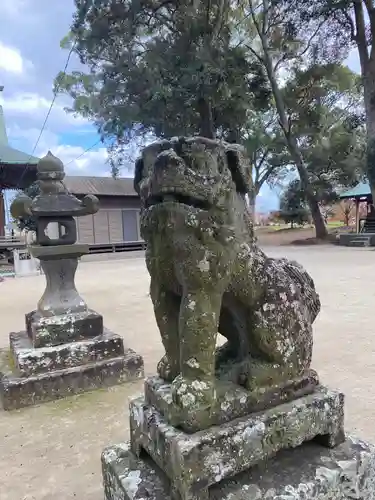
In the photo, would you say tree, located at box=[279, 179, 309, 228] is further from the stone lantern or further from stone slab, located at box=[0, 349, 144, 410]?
stone slab, located at box=[0, 349, 144, 410]

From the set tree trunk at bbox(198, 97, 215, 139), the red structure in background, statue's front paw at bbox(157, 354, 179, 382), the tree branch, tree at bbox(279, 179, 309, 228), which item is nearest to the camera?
statue's front paw at bbox(157, 354, 179, 382)

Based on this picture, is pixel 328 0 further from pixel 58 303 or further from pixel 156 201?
pixel 156 201

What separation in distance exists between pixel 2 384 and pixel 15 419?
0.31m

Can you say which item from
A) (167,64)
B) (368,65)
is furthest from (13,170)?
(368,65)

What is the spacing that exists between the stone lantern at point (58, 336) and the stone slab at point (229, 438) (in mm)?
1659

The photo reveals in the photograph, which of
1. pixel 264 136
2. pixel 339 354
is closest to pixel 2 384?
pixel 339 354

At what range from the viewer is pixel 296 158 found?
1650cm

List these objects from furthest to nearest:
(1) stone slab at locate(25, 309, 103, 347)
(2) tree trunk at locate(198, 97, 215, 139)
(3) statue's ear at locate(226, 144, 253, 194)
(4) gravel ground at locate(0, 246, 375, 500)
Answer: (2) tree trunk at locate(198, 97, 215, 139)
(1) stone slab at locate(25, 309, 103, 347)
(4) gravel ground at locate(0, 246, 375, 500)
(3) statue's ear at locate(226, 144, 253, 194)

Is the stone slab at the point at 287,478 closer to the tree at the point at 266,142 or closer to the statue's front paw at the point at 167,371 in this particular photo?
the statue's front paw at the point at 167,371

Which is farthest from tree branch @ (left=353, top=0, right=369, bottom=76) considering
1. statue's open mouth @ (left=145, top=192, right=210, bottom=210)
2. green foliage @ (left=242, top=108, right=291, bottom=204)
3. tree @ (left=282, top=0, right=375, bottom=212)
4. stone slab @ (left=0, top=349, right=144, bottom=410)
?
statue's open mouth @ (left=145, top=192, right=210, bottom=210)

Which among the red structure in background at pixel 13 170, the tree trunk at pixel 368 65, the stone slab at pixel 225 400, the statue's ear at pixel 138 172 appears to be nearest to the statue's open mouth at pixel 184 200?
the statue's ear at pixel 138 172

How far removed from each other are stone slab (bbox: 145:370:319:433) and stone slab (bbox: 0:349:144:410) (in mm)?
1721

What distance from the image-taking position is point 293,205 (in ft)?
68.8

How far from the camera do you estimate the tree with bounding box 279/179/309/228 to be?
66.0 ft
